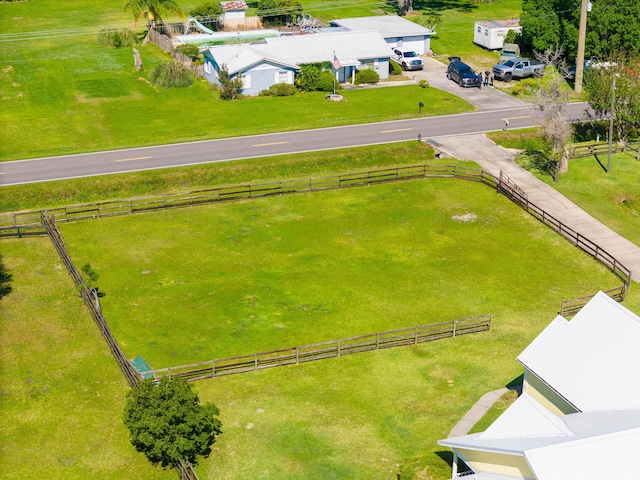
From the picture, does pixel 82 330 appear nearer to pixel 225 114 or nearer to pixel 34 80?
pixel 225 114

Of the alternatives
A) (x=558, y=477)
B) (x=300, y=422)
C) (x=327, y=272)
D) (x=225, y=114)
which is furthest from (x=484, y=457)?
(x=225, y=114)

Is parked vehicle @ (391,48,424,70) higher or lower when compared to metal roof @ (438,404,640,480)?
higher

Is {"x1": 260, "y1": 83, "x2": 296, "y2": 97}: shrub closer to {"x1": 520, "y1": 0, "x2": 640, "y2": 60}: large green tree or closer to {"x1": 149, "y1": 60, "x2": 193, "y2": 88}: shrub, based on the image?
{"x1": 149, "y1": 60, "x2": 193, "y2": 88}: shrub

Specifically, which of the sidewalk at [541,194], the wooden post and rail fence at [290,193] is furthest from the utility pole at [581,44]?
the wooden post and rail fence at [290,193]

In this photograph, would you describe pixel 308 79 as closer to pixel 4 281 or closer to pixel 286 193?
pixel 286 193

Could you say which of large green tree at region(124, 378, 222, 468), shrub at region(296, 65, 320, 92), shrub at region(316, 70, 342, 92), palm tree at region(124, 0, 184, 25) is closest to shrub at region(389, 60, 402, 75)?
shrub at region(316, 70, 342, 92)

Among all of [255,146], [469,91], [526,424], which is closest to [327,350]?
[526,424]

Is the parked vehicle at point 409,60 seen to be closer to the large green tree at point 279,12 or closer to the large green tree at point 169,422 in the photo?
the large green tree at point 279,12
